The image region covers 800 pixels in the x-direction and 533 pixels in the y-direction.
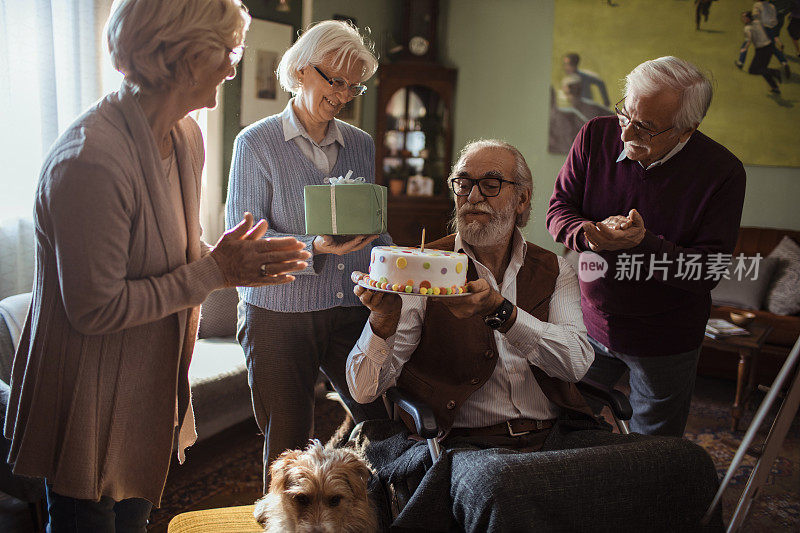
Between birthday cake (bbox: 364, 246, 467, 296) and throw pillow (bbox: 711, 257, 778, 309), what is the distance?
3.26m

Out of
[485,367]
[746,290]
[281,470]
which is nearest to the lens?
[281,470]

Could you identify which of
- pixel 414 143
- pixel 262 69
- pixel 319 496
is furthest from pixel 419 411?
pixel 414 143

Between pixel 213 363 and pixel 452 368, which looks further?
pixel 213 363

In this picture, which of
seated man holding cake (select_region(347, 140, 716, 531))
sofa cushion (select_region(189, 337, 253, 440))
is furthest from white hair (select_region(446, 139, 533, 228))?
sofa cushion (select_region(189, 337, 253, 440))

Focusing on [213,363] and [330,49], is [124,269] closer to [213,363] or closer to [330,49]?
[330,49]

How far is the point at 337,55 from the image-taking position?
175 centimetres

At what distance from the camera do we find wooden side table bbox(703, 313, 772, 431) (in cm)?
340

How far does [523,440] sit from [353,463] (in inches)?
19.4

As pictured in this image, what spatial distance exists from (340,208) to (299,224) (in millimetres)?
259

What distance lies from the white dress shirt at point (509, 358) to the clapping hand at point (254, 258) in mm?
566

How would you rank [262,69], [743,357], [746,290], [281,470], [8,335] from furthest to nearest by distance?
[746,290] → [262,69] → [743,357] → [8,335] → [281,470]

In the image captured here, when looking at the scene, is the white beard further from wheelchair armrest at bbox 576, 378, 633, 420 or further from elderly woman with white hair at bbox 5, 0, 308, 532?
elderly woman with white hair at bbox 5, 0, 308, 532

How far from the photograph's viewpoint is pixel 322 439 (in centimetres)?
306

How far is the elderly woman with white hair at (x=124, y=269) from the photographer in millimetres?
990
